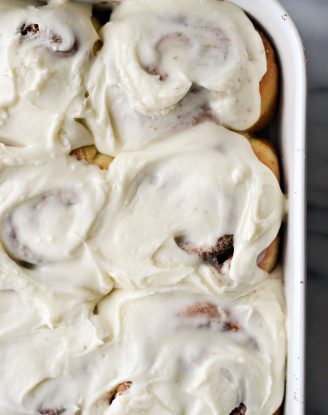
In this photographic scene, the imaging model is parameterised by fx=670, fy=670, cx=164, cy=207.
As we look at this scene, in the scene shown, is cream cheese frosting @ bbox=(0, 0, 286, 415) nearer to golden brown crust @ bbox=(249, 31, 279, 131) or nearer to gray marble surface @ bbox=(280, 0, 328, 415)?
golden brown crust @ bbox=(249, 31, 279, 131)

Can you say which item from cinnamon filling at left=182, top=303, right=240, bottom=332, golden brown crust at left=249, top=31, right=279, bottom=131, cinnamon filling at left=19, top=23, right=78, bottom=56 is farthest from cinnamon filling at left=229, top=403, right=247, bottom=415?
cinnamon filling at left=19, top=23, right=78, bottom=56

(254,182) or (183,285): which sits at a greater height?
(254,182)

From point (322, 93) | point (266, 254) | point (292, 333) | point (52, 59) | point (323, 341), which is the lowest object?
point (323, 341)

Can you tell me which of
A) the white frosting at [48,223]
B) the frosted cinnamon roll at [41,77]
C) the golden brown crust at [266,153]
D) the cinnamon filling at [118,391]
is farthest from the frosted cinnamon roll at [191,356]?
the frosted cinnamon roll at [41,77]

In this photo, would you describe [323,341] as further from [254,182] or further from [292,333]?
[254,182]

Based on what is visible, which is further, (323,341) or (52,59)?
(323,341)

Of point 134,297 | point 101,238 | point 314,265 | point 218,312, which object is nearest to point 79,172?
point 101,238

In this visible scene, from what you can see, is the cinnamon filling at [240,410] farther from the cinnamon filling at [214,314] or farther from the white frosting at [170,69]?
the white frosting at [170,69]
